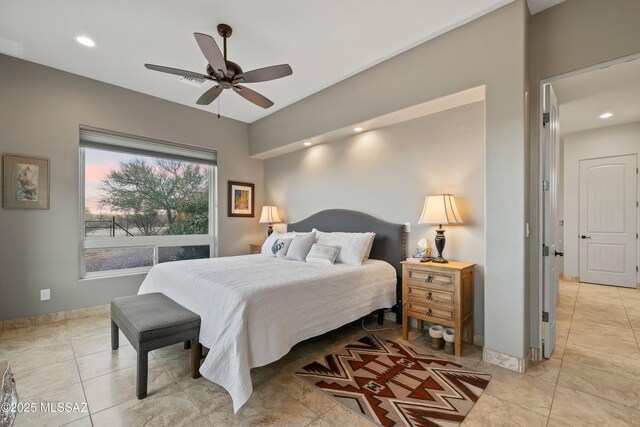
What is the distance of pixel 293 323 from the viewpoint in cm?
226

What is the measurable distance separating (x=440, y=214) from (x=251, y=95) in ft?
7.33

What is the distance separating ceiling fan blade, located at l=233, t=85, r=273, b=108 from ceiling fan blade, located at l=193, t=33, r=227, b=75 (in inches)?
12.0

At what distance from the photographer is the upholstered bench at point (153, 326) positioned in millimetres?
1972

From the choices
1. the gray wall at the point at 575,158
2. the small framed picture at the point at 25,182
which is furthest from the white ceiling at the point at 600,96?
the small framed picture at the point at 25,182

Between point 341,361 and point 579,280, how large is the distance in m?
5.53

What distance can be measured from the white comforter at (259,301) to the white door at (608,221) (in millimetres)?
4591

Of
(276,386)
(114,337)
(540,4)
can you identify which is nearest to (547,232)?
(540,4)

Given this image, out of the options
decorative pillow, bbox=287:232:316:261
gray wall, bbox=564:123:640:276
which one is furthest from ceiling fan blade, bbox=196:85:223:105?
gray wall, bbox=564:123:640:276

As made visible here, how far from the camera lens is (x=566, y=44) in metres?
2.38

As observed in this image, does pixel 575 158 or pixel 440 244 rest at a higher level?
pixel 575 158

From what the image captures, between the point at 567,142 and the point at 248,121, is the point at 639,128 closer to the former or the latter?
the point at 567,142

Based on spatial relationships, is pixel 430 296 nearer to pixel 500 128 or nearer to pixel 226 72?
pixel 500 128

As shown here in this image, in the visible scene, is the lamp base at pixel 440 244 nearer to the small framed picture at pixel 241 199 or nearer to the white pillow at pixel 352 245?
the white pillow at pixel 352 245

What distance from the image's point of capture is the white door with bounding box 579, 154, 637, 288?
16.0 feet
